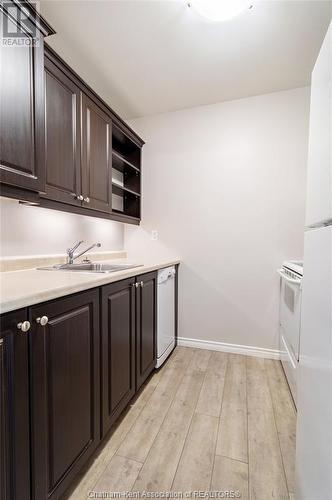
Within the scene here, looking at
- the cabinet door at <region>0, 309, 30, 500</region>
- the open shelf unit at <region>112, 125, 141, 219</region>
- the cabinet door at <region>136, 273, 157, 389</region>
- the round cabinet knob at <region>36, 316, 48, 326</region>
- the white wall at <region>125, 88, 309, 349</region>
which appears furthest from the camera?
the open shelf unit at <region>112, 125, 141, 219</region>

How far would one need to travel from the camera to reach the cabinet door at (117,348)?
118 cm

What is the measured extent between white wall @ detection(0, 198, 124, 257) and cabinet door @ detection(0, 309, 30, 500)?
867 millimetres

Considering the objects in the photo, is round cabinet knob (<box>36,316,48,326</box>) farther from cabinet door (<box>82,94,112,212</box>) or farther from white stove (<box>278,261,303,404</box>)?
white stove (<box>278,261,303,404</box>)

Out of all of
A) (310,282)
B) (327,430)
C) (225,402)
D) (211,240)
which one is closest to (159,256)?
(211,240)

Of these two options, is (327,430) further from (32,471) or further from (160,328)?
(160,328)

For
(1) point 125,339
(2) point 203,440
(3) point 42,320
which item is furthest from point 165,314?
(3) point 42,320

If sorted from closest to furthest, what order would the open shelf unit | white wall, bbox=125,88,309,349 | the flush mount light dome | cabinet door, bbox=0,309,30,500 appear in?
cabinet door, bbox=0,309,30,500 → the flush mount light dome → white wall, bbox=125,88,309,349 → the open shelf unit

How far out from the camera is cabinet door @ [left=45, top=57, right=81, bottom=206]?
1.31 metres

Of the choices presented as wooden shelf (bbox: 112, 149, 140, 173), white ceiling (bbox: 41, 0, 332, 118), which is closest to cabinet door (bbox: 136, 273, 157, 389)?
wooden shelf (bbox: 112, 149, 140, 173)

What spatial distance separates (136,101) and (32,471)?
2684mm

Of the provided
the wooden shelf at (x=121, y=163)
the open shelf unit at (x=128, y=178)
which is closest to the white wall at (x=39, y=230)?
the open shelf unit at (x=128, y=178)

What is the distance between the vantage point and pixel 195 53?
1.70m

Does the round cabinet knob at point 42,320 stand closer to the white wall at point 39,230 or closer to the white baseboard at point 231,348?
the white wall at point 39,230

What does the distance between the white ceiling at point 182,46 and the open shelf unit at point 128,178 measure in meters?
0.47
